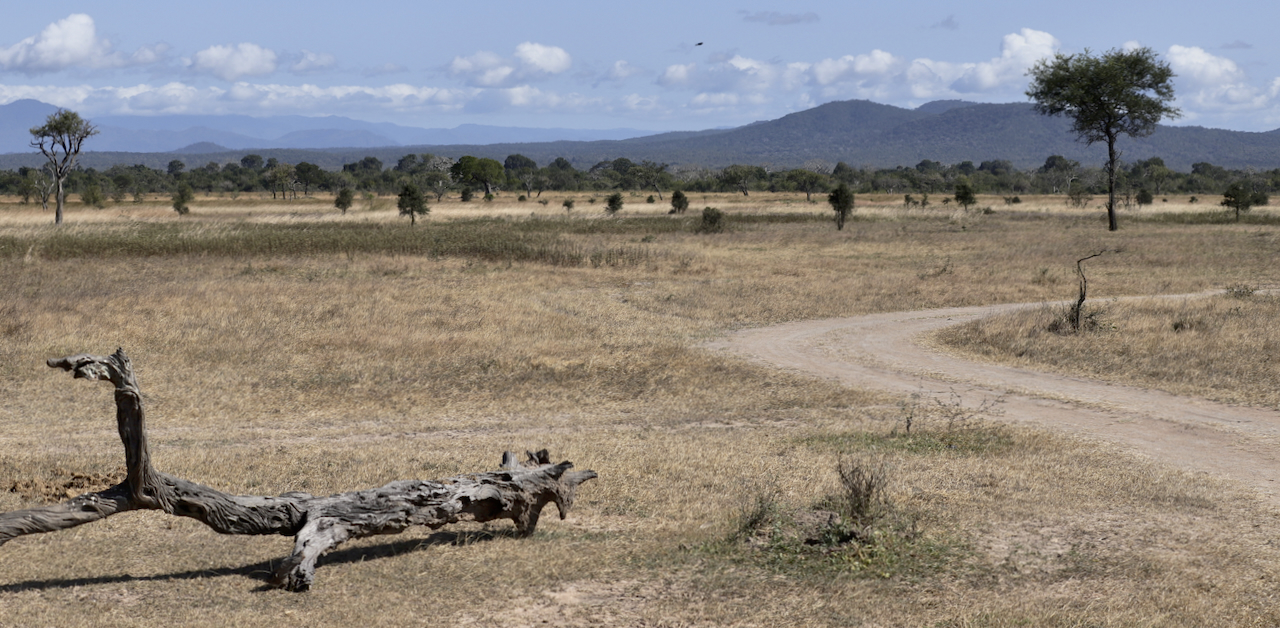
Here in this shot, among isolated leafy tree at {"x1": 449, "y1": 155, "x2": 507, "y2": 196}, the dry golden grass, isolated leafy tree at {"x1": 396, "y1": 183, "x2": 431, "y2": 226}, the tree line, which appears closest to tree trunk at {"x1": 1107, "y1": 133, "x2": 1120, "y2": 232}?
the tree line

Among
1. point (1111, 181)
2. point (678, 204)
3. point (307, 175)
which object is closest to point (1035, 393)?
point (1111, 181)

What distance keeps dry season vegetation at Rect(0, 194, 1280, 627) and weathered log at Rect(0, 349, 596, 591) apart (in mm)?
307

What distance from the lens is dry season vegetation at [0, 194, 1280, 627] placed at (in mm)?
6754

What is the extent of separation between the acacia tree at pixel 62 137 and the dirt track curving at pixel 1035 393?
42080mm

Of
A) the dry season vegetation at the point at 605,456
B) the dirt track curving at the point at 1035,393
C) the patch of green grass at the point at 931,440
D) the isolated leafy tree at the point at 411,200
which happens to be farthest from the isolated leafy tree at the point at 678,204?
the patch of green grass at the point at 931,440

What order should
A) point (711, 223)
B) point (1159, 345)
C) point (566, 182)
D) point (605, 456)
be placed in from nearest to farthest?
point (605, 456), point (1159, 345), point (711, 223), point (566, 182)

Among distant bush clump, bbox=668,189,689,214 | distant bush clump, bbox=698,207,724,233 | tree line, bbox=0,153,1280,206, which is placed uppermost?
tree line, bbox=0,153,1280,206

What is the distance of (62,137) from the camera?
49.5m

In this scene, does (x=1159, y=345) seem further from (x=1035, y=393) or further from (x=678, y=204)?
(x=678, y=204)

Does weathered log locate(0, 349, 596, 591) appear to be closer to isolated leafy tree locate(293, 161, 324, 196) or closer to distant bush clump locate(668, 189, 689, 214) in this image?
distant bush clump locate(668, 189, 689, 214)

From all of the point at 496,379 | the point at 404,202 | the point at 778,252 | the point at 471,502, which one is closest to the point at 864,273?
the point at 778,252

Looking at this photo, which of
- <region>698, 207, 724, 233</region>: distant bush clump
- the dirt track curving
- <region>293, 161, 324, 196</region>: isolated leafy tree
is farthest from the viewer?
<region>293, 161, 324, 196</region>: isolated leafy tree

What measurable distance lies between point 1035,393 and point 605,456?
711 cm

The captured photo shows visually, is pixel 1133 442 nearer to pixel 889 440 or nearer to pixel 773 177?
pixel 889 440
